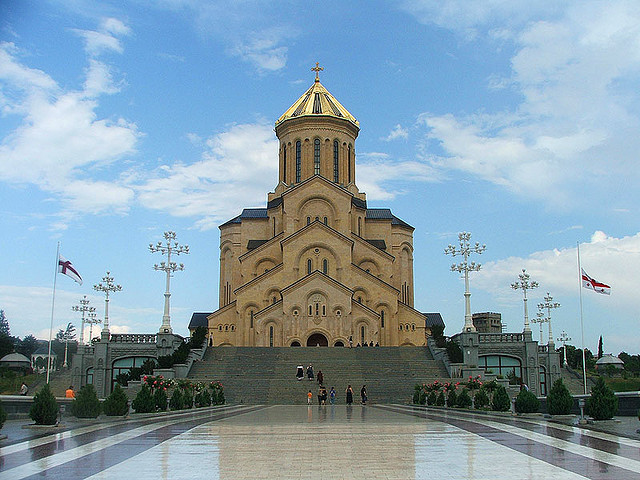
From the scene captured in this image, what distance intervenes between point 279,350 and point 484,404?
65.6ft

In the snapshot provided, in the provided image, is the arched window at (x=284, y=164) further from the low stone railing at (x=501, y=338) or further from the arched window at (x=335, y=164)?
the low stone railing at (x=501, y=338)

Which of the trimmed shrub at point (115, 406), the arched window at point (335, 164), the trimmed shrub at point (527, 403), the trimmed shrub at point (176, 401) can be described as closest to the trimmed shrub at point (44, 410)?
the trimmed shrub at point (115, 406)

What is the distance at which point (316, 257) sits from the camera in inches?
2084

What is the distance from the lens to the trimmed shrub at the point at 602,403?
63.9 ft

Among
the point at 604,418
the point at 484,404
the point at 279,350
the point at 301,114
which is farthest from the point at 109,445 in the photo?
the point at 301,114

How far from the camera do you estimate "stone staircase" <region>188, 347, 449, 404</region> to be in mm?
35156

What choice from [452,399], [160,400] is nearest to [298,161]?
[452,399]

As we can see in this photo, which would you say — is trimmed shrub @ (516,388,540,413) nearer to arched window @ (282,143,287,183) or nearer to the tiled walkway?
the tiled walkway

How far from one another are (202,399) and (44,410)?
10880 millimetres

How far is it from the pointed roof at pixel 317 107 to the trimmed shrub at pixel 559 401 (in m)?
41.8

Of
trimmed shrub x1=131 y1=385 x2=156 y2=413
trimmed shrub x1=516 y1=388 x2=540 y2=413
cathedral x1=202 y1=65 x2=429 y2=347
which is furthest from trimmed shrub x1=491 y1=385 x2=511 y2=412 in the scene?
cathedral x1=202 y1=65 x2=429 y2=347

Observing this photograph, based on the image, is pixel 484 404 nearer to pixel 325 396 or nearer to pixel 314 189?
pixel 325 396

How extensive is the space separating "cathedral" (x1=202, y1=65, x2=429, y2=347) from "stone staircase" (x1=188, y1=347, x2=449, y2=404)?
548 cm

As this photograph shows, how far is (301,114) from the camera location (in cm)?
6022
